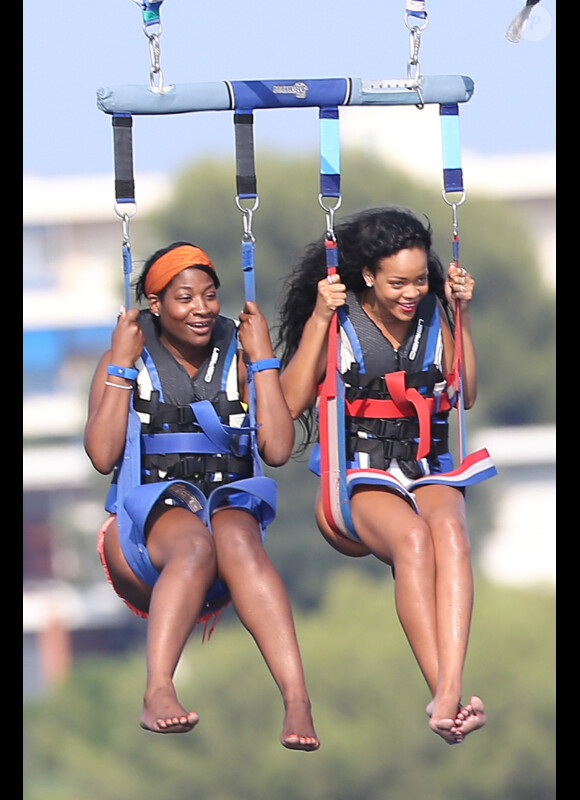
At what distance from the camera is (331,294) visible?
4.54 m

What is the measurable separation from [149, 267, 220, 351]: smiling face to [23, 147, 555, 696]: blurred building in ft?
71.5

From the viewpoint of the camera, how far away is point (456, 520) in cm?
444

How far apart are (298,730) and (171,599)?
452 mm

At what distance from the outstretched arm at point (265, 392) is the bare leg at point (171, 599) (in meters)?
0.28

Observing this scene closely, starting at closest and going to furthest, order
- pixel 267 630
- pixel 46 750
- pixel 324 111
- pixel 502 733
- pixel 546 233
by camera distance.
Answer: pixel 267 630 → pixel 324 111 → pixel 502 733 → pixel 46 750 → pixel 546 233

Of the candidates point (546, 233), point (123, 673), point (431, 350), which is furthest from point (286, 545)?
point (431, 350)

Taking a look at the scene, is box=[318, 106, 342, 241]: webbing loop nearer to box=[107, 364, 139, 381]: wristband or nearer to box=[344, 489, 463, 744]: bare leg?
box=[107, 364, 139, 381]: wristband

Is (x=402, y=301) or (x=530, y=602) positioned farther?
(x=530, y=602)

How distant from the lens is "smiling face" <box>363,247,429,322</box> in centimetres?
463

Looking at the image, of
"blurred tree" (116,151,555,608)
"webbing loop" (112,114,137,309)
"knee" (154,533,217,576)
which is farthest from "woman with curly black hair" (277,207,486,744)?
"blurred tree" (116,151,555,608)

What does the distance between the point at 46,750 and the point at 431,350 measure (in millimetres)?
21431

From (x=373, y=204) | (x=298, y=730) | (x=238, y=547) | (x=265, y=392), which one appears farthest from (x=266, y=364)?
(x=373, y=204)

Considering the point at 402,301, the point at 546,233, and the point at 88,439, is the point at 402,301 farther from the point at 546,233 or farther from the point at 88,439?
the point at 546,233

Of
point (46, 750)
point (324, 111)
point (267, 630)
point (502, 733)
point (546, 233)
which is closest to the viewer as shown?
point (267, 630)
